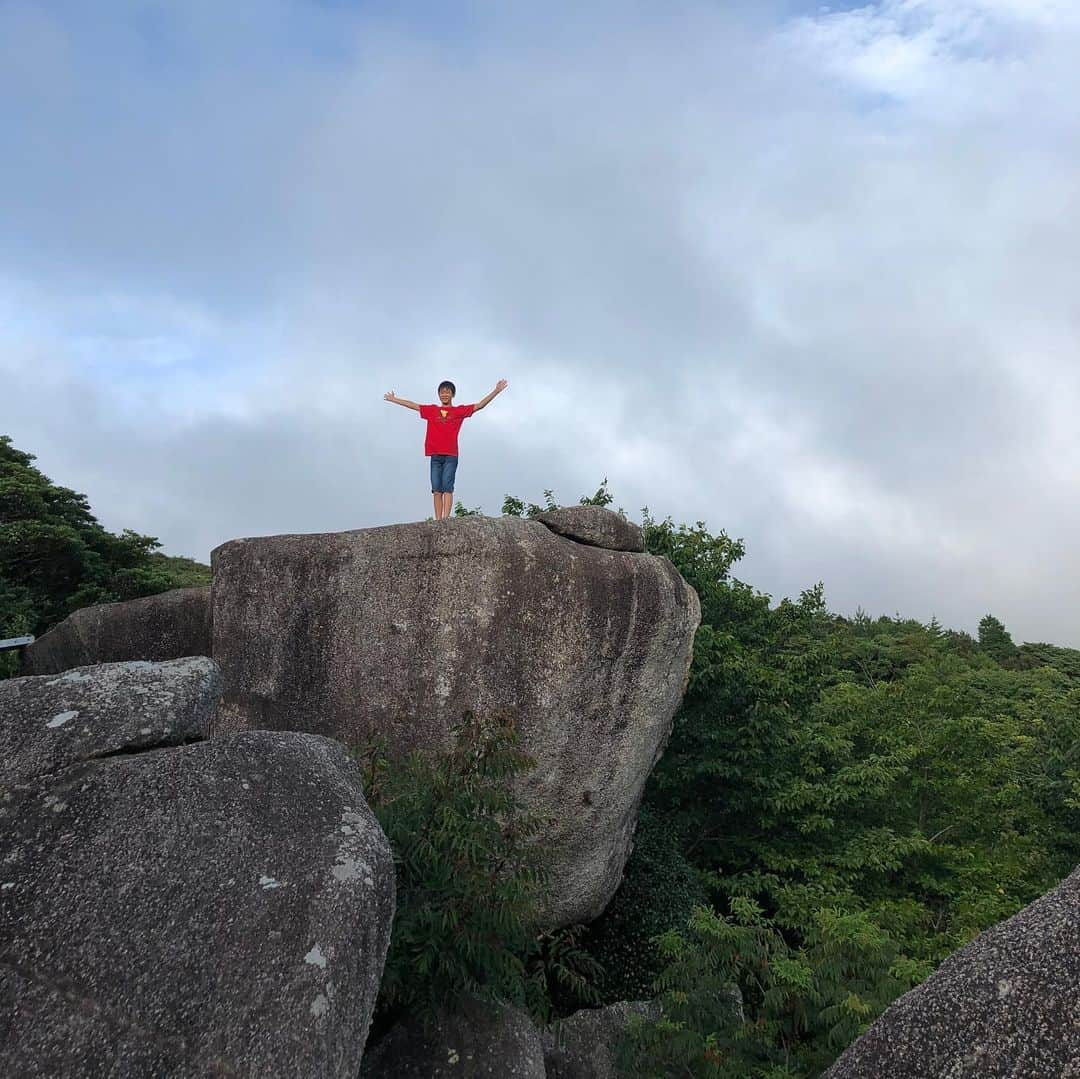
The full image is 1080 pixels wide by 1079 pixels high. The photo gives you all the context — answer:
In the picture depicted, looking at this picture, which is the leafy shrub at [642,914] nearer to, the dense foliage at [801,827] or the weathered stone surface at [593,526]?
Answer: the dense foliage at [801,827]

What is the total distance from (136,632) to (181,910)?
890 cm

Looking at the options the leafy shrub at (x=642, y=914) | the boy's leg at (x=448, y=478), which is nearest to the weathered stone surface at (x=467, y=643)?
the boy's leg at (x=448, y=478)

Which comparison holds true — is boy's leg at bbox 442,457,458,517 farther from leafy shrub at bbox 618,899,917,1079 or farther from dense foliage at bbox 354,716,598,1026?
leafy shrub at bbox 618,899,917,1079

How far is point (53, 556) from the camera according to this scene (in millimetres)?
19422

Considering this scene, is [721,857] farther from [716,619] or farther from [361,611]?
[361,611]

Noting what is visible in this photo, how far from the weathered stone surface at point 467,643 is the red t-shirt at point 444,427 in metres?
1.65

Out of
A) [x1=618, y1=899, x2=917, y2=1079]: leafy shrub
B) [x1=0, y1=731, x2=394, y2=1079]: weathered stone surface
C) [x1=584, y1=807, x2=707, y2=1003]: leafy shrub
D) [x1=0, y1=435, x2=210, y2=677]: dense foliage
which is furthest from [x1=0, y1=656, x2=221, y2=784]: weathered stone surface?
[x1=0, y1=435, x2=210, y2=677]: dense foliage

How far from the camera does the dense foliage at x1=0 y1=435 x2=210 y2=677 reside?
1845cm

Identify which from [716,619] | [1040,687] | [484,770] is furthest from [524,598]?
[1040,687]


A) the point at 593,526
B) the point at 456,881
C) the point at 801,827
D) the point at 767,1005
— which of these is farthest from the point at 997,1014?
the point at 801,827

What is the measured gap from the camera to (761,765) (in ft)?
53.0

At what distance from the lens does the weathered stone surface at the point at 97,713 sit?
4.48m

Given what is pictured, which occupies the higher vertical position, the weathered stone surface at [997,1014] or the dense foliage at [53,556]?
the dense foliage at [53,556]

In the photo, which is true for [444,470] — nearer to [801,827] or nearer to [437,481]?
[437,481]
